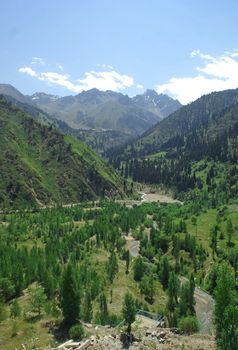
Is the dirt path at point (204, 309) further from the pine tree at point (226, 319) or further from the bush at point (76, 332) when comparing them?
the bush at point (76, 332)

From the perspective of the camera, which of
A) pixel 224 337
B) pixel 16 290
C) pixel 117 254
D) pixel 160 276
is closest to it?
pixel 224 337

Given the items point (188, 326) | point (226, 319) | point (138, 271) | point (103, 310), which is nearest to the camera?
point (226, 319)

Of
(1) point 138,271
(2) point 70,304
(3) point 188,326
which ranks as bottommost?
(1) point 138,271

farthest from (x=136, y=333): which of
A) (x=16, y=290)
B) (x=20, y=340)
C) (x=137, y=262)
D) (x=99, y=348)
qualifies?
(x=137, y=262)

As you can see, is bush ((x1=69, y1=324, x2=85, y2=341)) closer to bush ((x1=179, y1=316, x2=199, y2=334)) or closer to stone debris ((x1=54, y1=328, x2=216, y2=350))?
stone debris ((x1=54, y1=328, x2=216, y2=350))

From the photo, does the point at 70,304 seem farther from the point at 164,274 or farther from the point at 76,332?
the point at 164,274

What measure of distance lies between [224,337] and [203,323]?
73.2m

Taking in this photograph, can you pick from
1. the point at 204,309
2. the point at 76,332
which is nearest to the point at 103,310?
the point at 76,332

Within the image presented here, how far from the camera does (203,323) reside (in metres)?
138

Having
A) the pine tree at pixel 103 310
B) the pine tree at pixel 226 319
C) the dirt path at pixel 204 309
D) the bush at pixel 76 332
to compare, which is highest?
the pine tree at pixel 226 319

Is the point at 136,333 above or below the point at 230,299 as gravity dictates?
below

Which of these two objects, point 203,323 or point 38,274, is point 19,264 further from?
point 203,323

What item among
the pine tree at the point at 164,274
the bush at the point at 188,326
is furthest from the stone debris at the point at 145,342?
the pine tree at the point at 164,274

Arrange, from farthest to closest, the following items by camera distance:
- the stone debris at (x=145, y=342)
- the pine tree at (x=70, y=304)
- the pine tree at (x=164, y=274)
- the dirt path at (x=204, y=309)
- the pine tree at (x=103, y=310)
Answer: the pine tree at (x=164, y=274) → the dirt path at (x=204, y=309) → the pine tree at (x=103, y=310) → the pine tree at (x=70, y=304) → the stone debris at (x=145, y=342)
